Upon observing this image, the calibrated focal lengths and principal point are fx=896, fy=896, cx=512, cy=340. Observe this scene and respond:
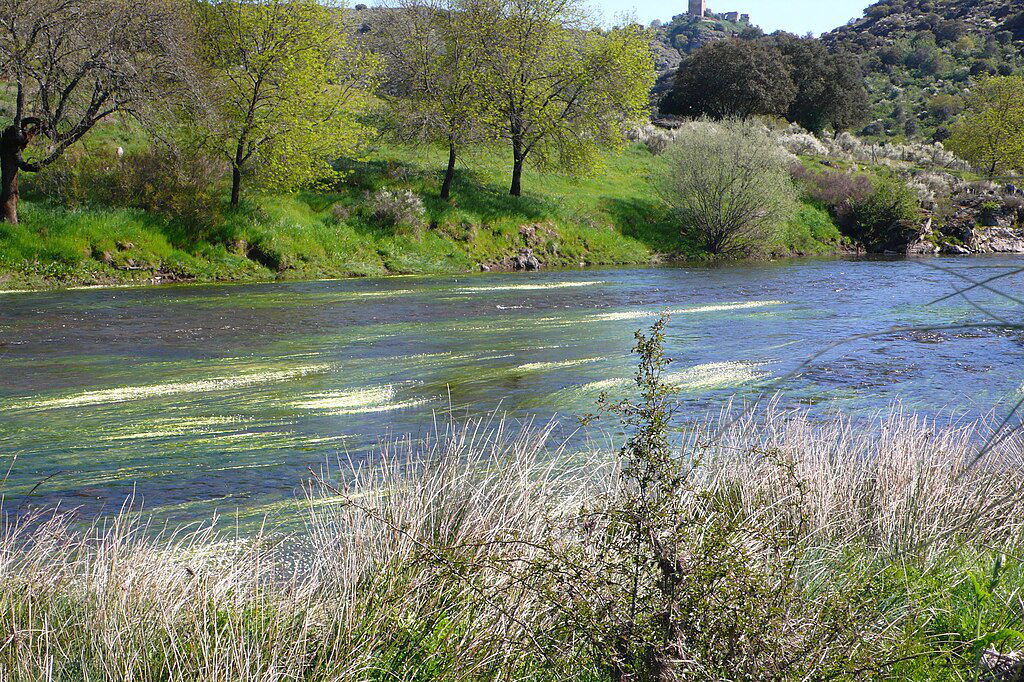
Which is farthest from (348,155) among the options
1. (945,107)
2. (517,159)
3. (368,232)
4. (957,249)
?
(945,107)

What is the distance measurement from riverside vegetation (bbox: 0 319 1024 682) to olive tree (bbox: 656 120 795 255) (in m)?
36.7

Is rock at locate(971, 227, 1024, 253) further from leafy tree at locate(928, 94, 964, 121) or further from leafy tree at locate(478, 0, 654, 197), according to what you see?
leafy tree at locate(928, 94, 964, 121)

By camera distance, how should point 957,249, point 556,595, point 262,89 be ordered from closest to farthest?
point 556,595 < point 262,89 < point 957,249

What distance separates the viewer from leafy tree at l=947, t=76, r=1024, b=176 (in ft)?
207

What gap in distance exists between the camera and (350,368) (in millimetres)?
14586

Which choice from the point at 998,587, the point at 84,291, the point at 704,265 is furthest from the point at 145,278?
the point at 998,587

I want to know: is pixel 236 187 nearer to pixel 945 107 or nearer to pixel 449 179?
pixel 449 179

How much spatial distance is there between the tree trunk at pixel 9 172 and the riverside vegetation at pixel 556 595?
24672 mm

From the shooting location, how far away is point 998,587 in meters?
4.71

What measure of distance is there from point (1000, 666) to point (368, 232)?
3197cm

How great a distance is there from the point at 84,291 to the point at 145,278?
117 inches

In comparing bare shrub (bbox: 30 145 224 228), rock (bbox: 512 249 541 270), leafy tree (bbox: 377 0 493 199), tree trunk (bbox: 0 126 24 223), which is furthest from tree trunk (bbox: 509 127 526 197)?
tree trunk (bbox: 0 126 24 223)

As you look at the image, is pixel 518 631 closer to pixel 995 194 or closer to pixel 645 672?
pixel 645 672

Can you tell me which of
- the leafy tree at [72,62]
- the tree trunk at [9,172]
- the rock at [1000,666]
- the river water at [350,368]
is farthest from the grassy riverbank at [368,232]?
the rock at [1000,666]
